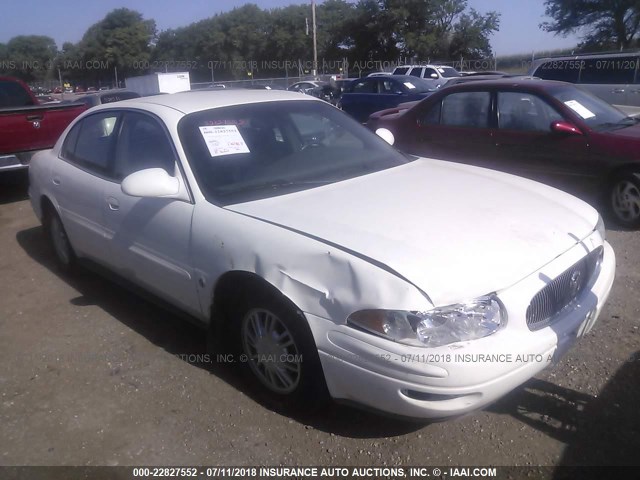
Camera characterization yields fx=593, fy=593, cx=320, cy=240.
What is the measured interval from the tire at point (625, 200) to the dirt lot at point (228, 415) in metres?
1.74

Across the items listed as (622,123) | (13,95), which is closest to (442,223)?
(622,123)

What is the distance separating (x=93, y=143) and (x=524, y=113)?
4.40 meters

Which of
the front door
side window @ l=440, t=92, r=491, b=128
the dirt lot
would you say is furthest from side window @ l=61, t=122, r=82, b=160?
side window @ l=440, t=92, r=491, b=128

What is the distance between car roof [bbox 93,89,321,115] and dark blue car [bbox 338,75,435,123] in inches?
433

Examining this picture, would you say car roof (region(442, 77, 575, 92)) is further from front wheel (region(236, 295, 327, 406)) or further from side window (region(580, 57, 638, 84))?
side window (region(580, 57, 638, 84))

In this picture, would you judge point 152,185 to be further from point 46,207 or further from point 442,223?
point 46,207

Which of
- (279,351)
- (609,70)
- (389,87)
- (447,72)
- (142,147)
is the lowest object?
(279,351)

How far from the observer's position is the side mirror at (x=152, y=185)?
10.6 ft

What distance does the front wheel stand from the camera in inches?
107

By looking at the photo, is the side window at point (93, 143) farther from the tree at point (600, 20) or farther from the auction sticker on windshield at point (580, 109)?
the tree at point (600, 20)

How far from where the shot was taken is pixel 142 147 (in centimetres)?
383

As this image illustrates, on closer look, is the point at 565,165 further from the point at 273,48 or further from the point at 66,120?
the point at 273,48

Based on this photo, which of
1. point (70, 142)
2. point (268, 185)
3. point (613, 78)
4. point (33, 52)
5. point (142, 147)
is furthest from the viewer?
point (33, 52)

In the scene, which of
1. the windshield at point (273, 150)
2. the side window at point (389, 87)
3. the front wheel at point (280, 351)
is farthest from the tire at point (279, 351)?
the side window at point (389, 87)
